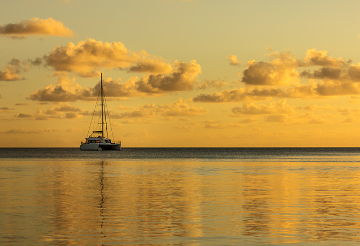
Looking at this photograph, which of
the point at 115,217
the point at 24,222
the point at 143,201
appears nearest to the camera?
the point at 24,222

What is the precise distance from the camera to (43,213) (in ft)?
108

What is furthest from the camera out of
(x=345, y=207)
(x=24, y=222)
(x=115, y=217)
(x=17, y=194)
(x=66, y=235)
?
(x=17, y=194)

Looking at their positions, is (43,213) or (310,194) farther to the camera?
(310,194)

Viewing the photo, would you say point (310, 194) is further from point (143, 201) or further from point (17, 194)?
point (17, 194)

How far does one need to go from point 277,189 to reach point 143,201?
1548cm

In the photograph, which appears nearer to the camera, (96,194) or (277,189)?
(96,194)

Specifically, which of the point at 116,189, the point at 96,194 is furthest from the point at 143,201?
the point at 116,189

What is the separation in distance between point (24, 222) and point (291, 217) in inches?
584

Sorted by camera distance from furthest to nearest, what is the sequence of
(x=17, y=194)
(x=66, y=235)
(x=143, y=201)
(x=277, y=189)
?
1. (x=277, y=189)
2. (x=17, y=194)
3. (x=143, y=201)
4. (x=66, y=235)

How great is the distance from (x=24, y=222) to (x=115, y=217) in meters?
5.04

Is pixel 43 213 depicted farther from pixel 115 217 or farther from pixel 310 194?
pixel 310 194

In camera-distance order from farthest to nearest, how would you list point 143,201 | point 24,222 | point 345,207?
point 143,201 < point 345,207 < point 24,222

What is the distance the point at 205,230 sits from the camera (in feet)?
87.2

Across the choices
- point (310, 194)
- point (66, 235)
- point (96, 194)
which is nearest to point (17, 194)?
point (96, 194)
